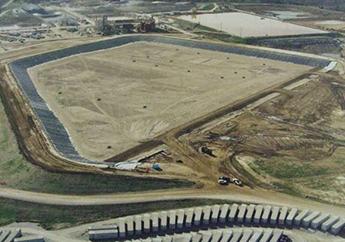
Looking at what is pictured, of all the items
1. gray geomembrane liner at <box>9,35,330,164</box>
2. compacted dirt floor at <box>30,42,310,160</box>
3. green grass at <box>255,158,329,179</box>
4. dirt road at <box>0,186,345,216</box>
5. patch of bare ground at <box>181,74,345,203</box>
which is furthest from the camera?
compacted dirt floor at <box>30,42,310,160</box>

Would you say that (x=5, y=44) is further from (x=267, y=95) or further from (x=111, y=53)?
(x=267, y=95)

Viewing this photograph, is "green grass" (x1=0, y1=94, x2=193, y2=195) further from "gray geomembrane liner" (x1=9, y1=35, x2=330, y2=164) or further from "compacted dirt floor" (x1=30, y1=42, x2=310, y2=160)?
"compacted dirt floor" (x1=30, y1=42, x2=310, y2=160)

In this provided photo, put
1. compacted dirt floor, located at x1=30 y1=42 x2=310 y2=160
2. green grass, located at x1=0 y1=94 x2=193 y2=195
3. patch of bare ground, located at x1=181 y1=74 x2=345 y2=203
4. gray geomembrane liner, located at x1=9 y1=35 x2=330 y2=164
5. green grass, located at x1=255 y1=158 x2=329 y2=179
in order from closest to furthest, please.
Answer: green grass, located at x1=0 y1=94 x2=193 y2=195 < patch of bare ground, located at x1=181 y1=74 x2=345 y2=203 < green grass, located at x1=255 y1=158 x2=329 y2=179 < gray geomembrane liner, located at x1=9 y1=35 x2=330 y2=164 < compacted dirt floor, located at x1=30 y1=42 x2=310 y2=160

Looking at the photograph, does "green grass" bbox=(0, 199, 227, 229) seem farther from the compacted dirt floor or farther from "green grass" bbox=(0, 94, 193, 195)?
the compacted dirt floor

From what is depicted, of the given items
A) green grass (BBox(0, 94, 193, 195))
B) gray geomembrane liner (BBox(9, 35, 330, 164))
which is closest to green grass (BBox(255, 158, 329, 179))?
green grass (BBox(0, 94, 193, 195))

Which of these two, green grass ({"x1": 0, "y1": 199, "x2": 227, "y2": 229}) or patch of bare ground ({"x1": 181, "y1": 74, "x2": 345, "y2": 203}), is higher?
patch of bare ground ({"x1": 181, "y1": 74, "x2": 345, "y2": 203})

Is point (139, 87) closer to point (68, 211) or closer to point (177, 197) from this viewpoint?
point (177, 197)

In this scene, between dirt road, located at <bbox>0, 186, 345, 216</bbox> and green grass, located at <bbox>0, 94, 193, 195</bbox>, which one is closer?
dirt road, located at <bbox>0, 186, 345, 216</bbox>
